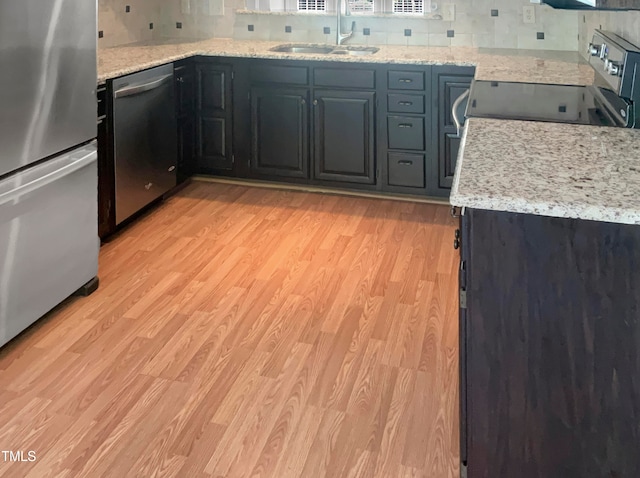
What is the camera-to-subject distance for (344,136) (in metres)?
3.85

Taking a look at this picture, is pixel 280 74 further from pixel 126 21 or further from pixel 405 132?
pixel 126 21

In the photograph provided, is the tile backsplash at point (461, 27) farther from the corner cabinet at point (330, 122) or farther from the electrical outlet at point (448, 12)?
the corner cabinet at point (330, 122)

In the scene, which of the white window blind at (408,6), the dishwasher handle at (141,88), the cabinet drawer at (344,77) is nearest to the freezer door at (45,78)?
the dishwasher handle at (141,88)

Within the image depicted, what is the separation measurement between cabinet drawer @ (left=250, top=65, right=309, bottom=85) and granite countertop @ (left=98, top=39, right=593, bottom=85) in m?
0.07

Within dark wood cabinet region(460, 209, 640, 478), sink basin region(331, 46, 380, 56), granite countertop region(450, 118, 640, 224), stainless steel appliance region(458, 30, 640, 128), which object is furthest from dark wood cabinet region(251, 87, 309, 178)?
dark wood cabinet region(460, 209, 640, 478)

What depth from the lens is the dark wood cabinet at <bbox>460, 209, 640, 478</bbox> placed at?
130 cm

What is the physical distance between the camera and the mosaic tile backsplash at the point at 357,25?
3.95 m

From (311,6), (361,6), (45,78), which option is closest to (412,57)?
(361,6)

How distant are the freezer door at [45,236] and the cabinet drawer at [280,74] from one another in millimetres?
1533

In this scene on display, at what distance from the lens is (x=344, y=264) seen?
10.0ft

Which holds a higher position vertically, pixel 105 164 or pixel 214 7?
pixel 214 7

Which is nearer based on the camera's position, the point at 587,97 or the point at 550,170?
the point at 550,170

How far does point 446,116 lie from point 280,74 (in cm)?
100

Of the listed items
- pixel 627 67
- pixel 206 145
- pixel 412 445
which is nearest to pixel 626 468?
pixel 412 445
